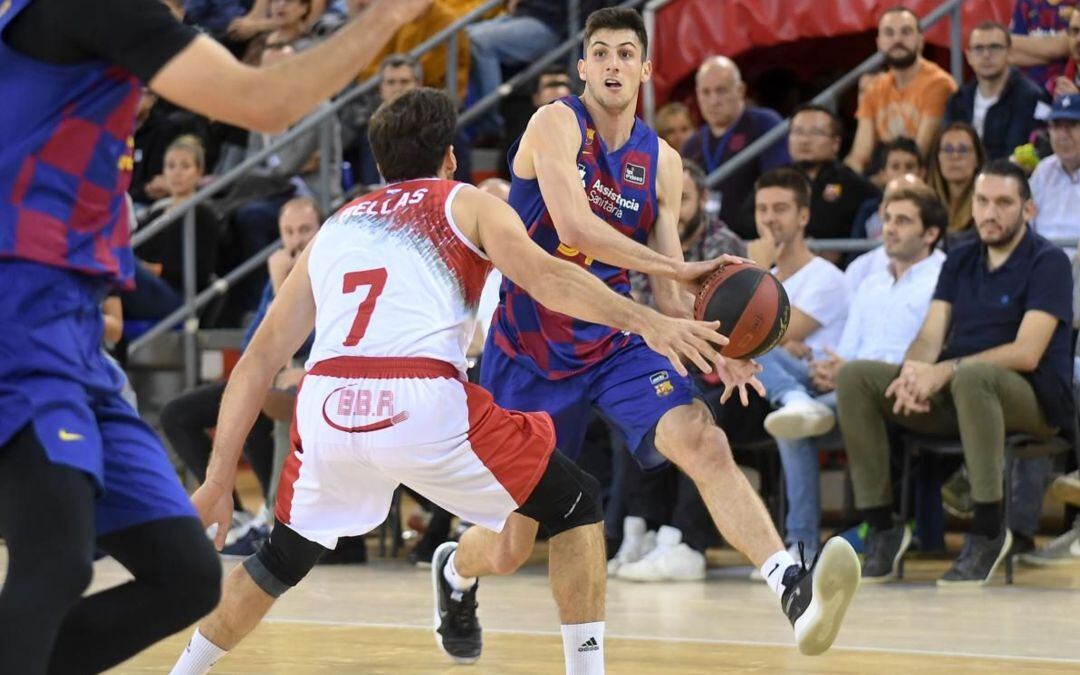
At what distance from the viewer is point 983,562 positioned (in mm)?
6891

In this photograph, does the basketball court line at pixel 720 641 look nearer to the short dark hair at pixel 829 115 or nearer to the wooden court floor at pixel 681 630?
the wooden court floor at pixel 681 630

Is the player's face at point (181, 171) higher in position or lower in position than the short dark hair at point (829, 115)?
lower

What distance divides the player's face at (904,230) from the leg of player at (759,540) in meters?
2.89

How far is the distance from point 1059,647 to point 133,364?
19.5 ft

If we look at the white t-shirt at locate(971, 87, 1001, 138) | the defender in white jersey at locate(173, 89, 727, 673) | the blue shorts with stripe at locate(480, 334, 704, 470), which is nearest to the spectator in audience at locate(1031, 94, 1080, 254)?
the white t-shirt at locate(971, 87, 1001, 138)

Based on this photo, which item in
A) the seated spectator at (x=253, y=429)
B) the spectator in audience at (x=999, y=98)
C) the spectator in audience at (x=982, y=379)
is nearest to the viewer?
the spectator in audience at (x=982, y=379)

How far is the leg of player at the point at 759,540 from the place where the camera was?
14.2ft

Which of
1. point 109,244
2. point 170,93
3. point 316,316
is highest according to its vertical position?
point 170,93

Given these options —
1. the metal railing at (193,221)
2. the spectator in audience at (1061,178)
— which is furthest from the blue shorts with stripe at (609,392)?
the metal railing at (193,221)

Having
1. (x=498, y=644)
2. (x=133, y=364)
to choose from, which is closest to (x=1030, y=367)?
(x=498, y=644)

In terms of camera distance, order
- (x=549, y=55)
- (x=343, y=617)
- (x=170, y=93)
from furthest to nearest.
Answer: (x=549, y=55), (x=343, y=617), (x=170, y=93)

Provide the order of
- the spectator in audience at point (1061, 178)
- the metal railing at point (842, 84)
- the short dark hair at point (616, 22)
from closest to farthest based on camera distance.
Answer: the short dark hair at point (616, 22) → the spectator in audience at point (1061, 178) → the metal railing at point (842, 84)

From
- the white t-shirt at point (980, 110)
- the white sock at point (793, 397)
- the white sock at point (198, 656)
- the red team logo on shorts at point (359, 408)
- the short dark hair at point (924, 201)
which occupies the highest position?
the white t-shirt at point (980, 110)

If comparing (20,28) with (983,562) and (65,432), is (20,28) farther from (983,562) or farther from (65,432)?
(983,562)
